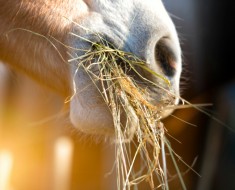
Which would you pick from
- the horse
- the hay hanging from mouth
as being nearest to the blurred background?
the horse

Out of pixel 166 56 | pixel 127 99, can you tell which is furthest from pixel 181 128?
pixel 127 99

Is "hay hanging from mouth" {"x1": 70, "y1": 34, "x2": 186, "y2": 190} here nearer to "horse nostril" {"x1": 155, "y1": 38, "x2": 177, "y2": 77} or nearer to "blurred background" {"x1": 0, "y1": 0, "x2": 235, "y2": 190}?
"horse nostril" {"x1": 155, "y1": 38, "x2": 177, "y2": 77}

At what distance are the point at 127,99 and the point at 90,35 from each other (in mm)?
194

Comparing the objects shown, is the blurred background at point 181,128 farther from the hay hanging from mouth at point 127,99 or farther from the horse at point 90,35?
the hay hanging from mouth at point 127,99

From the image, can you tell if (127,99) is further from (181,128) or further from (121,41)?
(181,128)

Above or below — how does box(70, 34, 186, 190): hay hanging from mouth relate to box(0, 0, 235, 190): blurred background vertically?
above

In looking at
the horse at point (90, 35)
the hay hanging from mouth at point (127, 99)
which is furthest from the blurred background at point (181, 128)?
the hay hanging from mouth at point (127, 99)

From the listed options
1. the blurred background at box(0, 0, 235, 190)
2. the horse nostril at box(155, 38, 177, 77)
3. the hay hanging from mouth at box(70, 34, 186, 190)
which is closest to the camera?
the hay hanging from mouth at box(70, 34, 186, 190)

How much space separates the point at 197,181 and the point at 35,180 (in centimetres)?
89

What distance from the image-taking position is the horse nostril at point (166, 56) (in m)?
1.38

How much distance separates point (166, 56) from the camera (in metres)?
1.39

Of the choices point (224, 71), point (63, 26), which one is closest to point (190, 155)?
point (224, 71)

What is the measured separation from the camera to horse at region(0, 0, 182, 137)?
134 centimetres

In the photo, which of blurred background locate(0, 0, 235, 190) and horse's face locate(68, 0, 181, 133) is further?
blurred background locate(0, 0, 235, 190)
